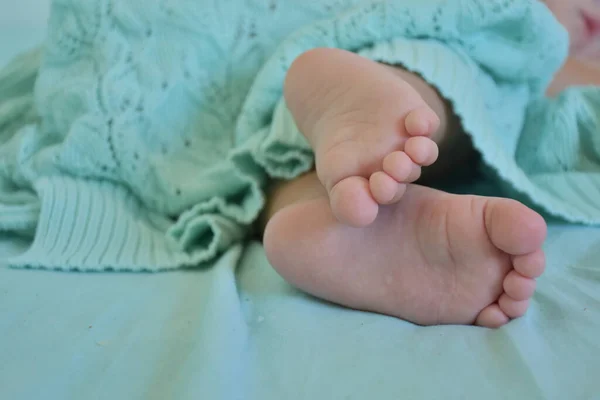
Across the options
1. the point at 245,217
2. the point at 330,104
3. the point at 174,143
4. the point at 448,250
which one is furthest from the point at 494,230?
the point at 174,143

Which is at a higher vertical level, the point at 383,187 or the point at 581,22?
the point at 383,187

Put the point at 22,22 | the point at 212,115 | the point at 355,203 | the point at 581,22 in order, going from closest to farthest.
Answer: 1. the point at 355,203
2. the point at 212,115
3. the point at 581,22
4. the point at 22,22

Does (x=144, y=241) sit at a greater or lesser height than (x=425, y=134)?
lesser

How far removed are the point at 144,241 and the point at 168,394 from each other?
0.32 m

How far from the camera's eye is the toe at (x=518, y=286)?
464 mm

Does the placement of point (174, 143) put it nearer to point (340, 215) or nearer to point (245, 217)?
point (245, 217)

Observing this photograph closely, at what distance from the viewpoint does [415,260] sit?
502 mm

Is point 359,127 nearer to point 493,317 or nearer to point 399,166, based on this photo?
point 399,166

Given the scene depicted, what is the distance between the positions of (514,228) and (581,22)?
77cm

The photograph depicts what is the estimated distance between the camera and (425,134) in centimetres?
46

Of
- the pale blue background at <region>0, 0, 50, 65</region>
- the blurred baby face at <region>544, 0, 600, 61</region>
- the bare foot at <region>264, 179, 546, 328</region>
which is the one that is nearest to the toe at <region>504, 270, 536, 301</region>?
the bare foot at <region>264, 179, 546, 328</region>

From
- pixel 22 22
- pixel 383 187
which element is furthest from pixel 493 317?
pixel 22 22

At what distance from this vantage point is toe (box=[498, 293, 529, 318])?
48cm

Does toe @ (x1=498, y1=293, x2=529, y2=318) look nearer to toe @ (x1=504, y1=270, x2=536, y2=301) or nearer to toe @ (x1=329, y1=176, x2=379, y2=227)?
toe @ (x1=504, y1=270, x2=536, y2=301)
